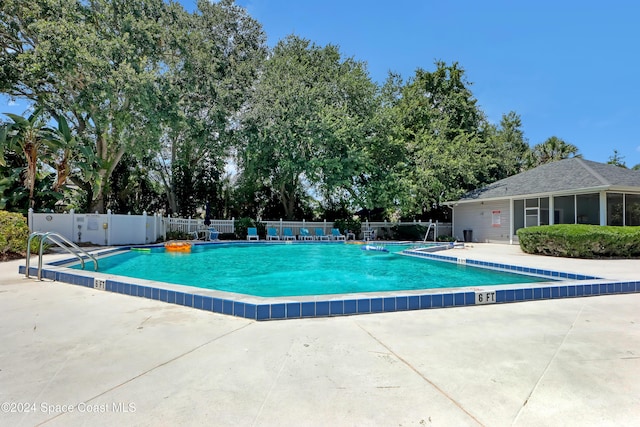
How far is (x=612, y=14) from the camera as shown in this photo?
1338cm

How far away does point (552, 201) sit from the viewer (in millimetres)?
16094

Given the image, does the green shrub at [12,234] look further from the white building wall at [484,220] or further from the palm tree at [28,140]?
the white building wall at [484,220]

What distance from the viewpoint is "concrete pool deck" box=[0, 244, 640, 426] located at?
196 centimetres

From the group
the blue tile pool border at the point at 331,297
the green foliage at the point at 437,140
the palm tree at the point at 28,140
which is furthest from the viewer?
the green foliage at the point at 437,140

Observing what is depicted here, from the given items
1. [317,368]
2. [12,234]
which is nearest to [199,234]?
[12,234]

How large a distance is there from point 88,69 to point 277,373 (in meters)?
15.6

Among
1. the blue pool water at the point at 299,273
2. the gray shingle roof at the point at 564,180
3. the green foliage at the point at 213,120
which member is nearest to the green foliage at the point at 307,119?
the green foliage at the point at 213,120

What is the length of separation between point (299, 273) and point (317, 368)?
6227mm

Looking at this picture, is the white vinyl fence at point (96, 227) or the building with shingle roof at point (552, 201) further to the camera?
the building with shingle roof at point (552, 201)

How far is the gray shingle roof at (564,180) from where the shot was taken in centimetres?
1420

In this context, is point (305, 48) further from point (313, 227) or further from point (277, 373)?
point (277, 373)

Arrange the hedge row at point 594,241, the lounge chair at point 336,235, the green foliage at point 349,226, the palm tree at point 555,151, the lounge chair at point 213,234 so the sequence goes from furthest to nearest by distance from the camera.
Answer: the palm tree at point 555,151, the green foliage at point 349,226, the lounge chair at point 336,235, the lounge chair at point 213,234, the hedge row at point 594,241

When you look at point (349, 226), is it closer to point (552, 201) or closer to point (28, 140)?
point (552, 201)

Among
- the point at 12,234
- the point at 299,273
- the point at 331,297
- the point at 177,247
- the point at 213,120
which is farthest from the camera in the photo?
the point at 213,120
